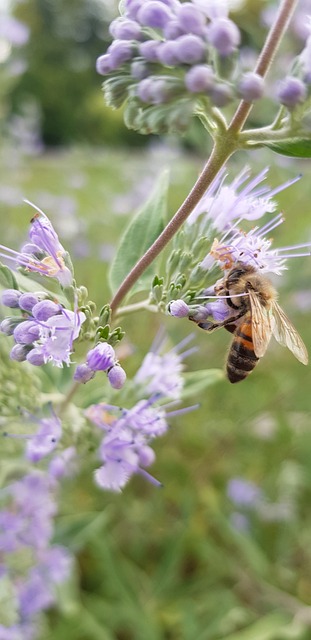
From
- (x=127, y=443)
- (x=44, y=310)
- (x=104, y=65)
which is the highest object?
(x=104, y=65)

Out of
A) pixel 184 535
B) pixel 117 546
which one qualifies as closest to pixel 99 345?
pixel 184 535

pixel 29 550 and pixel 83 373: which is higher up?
pixel 83 373

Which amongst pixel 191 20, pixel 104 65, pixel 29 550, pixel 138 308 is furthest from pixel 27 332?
pixel 29 550

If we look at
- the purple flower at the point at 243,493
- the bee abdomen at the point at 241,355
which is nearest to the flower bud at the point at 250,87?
the bee abdomen at the point at 241,355

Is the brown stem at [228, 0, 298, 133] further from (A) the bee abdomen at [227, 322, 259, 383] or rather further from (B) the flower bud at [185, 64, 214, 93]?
(A) the bee abdomen at [227, 322, 259, 383]

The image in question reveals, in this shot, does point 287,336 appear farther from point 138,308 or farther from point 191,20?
point 191,20

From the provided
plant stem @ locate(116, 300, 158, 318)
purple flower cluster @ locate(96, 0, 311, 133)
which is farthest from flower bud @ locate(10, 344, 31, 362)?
purple flower cluster @ locate(96, 0, 311, 133)
